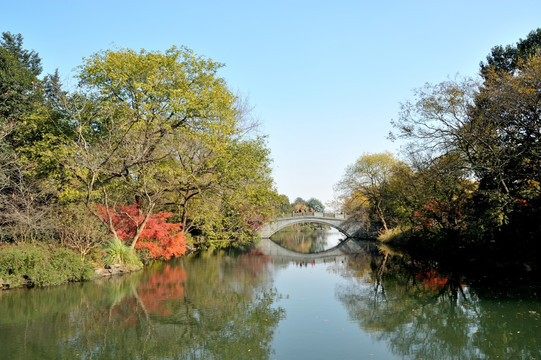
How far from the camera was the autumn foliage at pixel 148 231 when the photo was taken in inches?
726

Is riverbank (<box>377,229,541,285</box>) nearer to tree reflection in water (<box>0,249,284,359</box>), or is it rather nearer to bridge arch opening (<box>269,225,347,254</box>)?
tree reflection in water (<box>0,249,284,359</box>)

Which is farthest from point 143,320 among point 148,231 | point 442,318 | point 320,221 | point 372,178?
point 320,221

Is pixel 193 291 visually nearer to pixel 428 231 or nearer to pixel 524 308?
pixel 524 308

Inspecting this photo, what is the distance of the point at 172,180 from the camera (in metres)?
19.1

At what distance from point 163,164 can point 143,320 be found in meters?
Result: 9.31

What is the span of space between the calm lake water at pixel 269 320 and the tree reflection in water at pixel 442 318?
0.02 meters

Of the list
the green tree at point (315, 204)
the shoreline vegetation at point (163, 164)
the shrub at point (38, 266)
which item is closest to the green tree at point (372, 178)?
the shoreline vegetation at point (163, 164)

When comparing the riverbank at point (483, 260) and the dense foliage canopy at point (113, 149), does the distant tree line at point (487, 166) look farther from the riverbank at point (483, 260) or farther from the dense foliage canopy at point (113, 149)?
the dense foliage canopy at point (113, 149)

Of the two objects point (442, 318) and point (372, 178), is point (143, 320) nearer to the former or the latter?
point (442, 318)

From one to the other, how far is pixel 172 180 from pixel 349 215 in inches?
1130

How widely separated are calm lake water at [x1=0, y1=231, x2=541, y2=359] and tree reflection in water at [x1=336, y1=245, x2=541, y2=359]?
0.08 ft

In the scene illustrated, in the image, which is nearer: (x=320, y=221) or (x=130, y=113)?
(x=130, y=113)

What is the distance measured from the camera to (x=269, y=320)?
9.79 m

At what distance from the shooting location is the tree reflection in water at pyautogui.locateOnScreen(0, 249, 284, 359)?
24.6 ft
